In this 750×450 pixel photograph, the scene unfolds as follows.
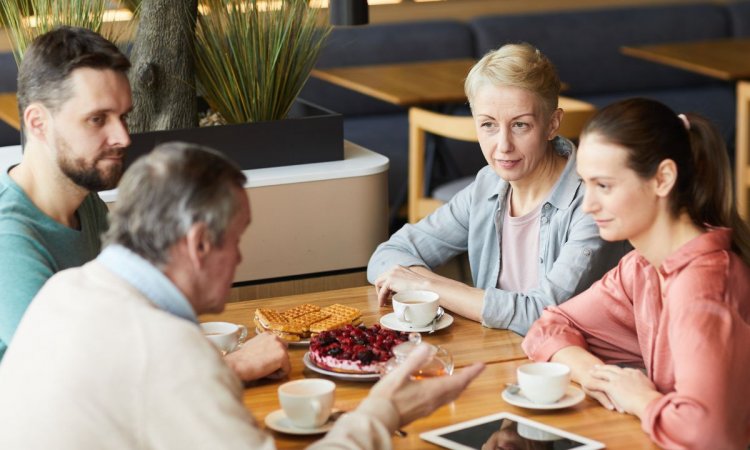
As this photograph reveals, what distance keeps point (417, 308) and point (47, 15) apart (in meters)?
1.64

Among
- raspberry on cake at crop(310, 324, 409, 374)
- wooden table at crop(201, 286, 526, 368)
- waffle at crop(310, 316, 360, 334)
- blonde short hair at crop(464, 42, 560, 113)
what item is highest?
blonde short hair at crop(464, 42, 560, 113)

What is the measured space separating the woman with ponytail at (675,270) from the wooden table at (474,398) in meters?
0.04

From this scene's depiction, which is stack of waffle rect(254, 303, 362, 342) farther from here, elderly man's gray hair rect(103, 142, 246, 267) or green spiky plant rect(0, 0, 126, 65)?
green spiky plant rect(0, 0, 126, 65)

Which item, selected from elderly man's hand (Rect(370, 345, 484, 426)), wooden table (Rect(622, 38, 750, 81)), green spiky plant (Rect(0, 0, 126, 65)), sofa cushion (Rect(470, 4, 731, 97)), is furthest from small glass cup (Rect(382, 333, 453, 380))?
sofa cushion (Rect(470, 4, 731, 97))

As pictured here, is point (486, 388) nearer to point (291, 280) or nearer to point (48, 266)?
point (48, 266)

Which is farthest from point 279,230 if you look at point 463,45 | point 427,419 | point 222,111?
point 463,45

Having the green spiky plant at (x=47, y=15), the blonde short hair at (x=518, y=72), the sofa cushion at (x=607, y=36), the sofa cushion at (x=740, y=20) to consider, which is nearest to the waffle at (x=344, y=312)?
A: the blonde short hair at (x=518, y=72)

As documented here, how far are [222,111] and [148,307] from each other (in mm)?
2118

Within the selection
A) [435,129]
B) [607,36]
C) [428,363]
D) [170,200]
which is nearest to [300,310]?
[428,363]

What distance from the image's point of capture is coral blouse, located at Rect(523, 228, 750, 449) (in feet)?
5.76

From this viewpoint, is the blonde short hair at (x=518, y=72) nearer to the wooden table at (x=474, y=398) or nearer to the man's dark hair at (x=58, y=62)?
the wooden table at (x=474, y=398)

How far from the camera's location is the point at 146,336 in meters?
1.41

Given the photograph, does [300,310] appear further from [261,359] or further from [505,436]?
[505,436]

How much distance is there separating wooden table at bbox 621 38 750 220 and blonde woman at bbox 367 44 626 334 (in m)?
1.92
